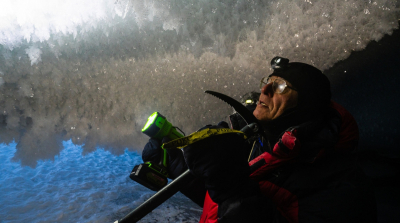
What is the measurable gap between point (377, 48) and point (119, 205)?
3395 mm

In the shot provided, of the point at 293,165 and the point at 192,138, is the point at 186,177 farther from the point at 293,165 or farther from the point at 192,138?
the point at 293,165

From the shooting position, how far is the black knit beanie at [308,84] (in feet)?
2.41

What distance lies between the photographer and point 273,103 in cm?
83

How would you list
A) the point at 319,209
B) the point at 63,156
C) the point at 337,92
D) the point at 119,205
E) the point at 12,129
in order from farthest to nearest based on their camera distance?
the point at 63,156, the point at 119,205, the point at 337,92, the point at 12,129, the point at 319,209

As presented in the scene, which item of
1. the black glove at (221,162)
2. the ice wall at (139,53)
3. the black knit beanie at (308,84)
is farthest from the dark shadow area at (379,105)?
the black glove at (221,162)

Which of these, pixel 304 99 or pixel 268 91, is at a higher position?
pixel 268 91

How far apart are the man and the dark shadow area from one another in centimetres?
143

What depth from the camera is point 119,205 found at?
7.67 ft

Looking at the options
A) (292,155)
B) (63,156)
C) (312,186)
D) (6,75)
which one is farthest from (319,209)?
(63,156)

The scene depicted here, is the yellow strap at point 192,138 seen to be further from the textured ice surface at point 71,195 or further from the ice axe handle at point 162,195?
the textured ice surface at point 71,195

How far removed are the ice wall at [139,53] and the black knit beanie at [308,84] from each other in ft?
2.91

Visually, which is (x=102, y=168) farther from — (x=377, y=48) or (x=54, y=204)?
(x=377, y=48)

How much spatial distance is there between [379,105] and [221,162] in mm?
2041

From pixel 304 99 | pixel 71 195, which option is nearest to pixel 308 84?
pixel 304 99
